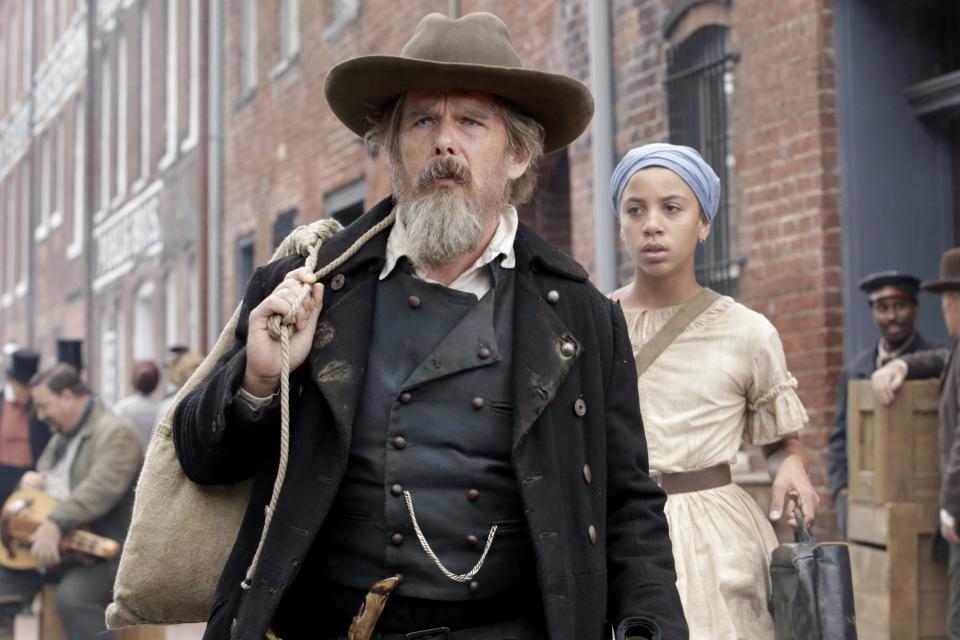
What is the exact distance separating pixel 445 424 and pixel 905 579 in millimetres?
3926

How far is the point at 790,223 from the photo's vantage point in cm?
822

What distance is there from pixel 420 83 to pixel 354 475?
2.68ft

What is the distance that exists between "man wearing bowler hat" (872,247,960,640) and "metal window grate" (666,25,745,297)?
1673 millimetres

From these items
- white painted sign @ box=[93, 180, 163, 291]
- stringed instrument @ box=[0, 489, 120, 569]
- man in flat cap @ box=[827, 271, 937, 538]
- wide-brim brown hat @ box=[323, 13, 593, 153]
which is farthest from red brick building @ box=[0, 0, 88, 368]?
wide-brim brown hat @ box=[323, 13, 593, 153]

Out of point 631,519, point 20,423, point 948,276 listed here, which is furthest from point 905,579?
point 20,423

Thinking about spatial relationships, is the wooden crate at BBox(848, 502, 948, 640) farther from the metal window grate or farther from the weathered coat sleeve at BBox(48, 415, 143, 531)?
the weathered coat sleeve at BBox(48, 415, 143, 531)

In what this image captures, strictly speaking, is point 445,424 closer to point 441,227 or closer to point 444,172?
point 441,227

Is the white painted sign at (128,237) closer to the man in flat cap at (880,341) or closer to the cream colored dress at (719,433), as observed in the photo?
the man in flat cap at (880,341)

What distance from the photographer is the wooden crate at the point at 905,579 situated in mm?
6590

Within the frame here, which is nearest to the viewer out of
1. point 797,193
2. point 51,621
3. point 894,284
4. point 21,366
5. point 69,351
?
point 894,284

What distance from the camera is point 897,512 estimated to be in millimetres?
6633

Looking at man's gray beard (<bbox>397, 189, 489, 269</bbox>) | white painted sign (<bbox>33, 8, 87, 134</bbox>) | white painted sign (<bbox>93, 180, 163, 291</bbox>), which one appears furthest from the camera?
white painted sign (<bbox>33, 8, 87, 134</bbox>)

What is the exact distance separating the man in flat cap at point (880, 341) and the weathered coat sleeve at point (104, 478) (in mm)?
3848

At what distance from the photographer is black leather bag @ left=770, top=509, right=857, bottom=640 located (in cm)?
436
